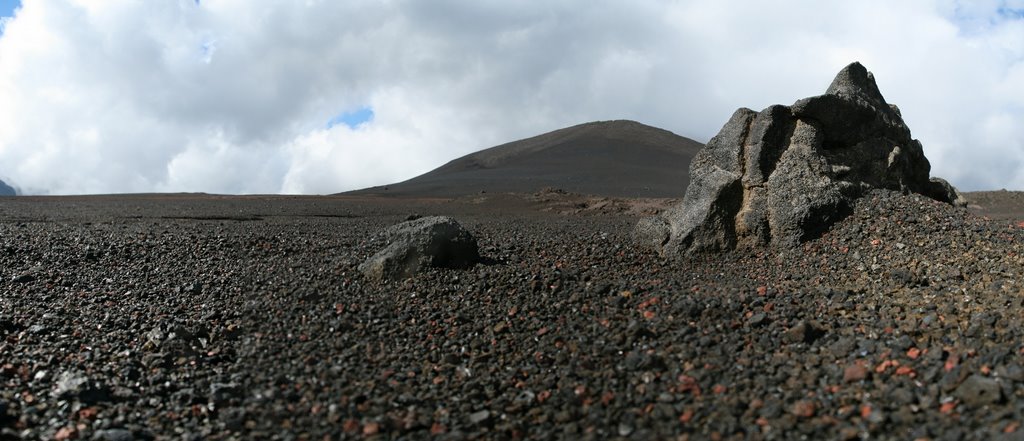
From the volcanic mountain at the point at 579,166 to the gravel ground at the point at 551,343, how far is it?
21.2 metres

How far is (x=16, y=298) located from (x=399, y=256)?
3.92 meters

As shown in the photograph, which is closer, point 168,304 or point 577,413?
point 577,413

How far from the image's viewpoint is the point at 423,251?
8125mm

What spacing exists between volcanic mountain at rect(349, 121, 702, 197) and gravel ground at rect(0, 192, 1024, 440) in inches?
833

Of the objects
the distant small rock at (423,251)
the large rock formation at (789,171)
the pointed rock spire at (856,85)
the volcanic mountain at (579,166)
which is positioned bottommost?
the distant small rock at (423,251)

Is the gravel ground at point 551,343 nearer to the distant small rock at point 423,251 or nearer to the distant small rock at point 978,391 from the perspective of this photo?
the distant small rock at point 978,391

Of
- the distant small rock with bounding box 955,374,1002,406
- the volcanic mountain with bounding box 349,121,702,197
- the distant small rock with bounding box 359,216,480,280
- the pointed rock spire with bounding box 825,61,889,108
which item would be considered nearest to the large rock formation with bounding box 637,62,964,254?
the pointed rock spire with bounding box 825,61,889,108

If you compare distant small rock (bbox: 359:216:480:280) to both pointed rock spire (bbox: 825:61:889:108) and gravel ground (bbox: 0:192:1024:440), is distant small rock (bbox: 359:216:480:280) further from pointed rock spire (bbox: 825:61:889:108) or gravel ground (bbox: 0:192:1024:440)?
pointed rock spire (bbox: 825:61:889:108)

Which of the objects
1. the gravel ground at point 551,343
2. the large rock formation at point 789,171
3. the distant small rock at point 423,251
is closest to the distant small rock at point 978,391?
the gravel ground at point 551,343

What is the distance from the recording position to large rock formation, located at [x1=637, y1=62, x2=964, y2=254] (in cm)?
861

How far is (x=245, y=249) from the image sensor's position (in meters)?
10.6

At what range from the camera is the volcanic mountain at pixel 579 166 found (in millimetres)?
33812

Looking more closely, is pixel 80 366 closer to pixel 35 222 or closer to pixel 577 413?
pixel 577 413

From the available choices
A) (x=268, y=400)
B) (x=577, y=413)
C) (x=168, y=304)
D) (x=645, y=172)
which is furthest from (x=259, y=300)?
(x=645, y=172)
